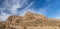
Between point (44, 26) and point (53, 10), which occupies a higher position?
point (53, 10)

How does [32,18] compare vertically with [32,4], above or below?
below

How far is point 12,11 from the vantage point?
696 cm

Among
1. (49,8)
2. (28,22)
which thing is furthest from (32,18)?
(49,8)

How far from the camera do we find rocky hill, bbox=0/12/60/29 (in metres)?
6.62

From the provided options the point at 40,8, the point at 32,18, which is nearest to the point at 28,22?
the point at 32,18

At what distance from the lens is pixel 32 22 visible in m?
6.74

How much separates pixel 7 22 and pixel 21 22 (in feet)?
1.57

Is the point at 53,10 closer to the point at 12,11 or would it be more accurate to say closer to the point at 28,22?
the point at 28,22

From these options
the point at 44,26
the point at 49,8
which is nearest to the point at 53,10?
the point at 49,8

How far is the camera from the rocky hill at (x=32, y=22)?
6621 mm

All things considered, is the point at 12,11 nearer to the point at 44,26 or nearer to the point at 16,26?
the point at 16,26

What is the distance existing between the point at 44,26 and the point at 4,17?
1.35 meters

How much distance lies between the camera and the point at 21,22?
6758 mm

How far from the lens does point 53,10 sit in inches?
265
